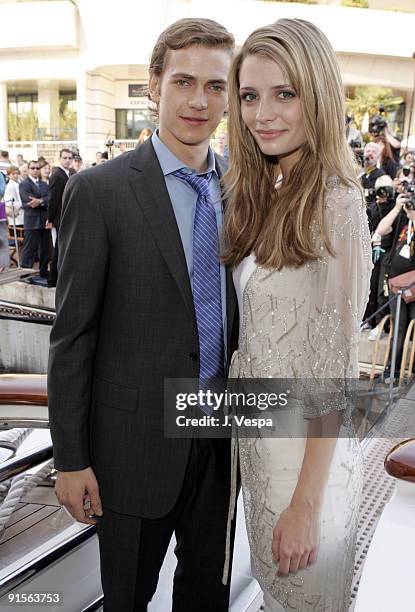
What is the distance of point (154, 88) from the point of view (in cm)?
159

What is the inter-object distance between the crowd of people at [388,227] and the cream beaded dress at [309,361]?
10.2 ft

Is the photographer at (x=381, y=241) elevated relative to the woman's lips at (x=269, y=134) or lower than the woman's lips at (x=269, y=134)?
lower

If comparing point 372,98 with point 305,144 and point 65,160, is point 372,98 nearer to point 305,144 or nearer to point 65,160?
point 65,160

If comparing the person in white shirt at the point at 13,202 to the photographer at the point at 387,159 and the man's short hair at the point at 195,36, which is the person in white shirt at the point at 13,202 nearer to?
the photographer at the point at 387,159

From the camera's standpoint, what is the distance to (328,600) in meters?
1.39

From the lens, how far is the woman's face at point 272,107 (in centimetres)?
131

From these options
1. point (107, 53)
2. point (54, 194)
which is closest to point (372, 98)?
point (107, 53)

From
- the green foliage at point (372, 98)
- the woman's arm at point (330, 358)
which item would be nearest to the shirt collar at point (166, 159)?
the woman's arm at point (330, 358)

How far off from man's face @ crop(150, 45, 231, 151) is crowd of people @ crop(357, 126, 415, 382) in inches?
123

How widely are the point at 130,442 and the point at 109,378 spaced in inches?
6.4

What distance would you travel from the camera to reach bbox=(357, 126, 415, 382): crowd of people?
5004 mm

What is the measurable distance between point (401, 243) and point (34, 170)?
7.04 meters

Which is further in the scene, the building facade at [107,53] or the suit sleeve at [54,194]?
the building facade at [107,53]

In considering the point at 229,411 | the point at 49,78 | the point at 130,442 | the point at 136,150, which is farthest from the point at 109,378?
the point at 49,78
